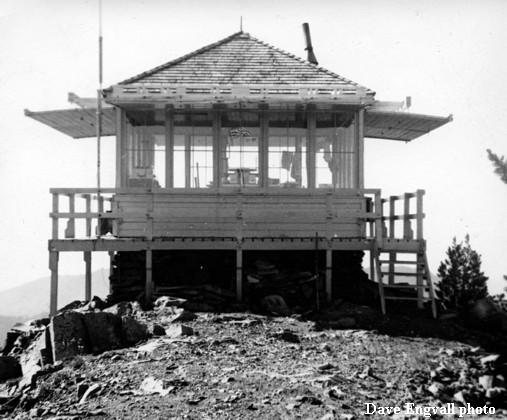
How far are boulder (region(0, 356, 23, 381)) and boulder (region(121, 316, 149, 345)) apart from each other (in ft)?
6.48

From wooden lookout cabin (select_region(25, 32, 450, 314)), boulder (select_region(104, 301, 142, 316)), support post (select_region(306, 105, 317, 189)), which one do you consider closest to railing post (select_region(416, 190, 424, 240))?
wooden lookout cabin (select_region(25, 32, 450, 314))

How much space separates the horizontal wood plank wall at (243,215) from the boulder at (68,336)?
389cm

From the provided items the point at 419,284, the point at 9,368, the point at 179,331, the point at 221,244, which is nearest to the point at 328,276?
the point at 419,284

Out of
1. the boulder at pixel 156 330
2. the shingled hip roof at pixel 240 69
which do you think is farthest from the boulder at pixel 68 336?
the shingled hip roof at pixel 240 69

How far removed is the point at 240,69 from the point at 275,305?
6.20 metres

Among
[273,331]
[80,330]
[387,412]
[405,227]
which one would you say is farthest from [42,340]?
[405,227]

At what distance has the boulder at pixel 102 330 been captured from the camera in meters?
10.8

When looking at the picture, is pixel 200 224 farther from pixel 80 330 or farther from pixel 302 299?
pixel 80 330

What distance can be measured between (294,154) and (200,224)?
2.88 meters

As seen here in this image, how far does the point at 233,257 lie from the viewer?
15.1 m

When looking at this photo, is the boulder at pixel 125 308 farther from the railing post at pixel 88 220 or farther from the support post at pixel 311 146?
the support post at pixel 311 146

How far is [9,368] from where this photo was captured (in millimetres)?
11031

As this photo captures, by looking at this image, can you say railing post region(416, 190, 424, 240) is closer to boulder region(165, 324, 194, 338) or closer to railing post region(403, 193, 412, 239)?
railing post region(403, 193, 412, 239)

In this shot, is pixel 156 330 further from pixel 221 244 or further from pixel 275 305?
pixel 221 244
